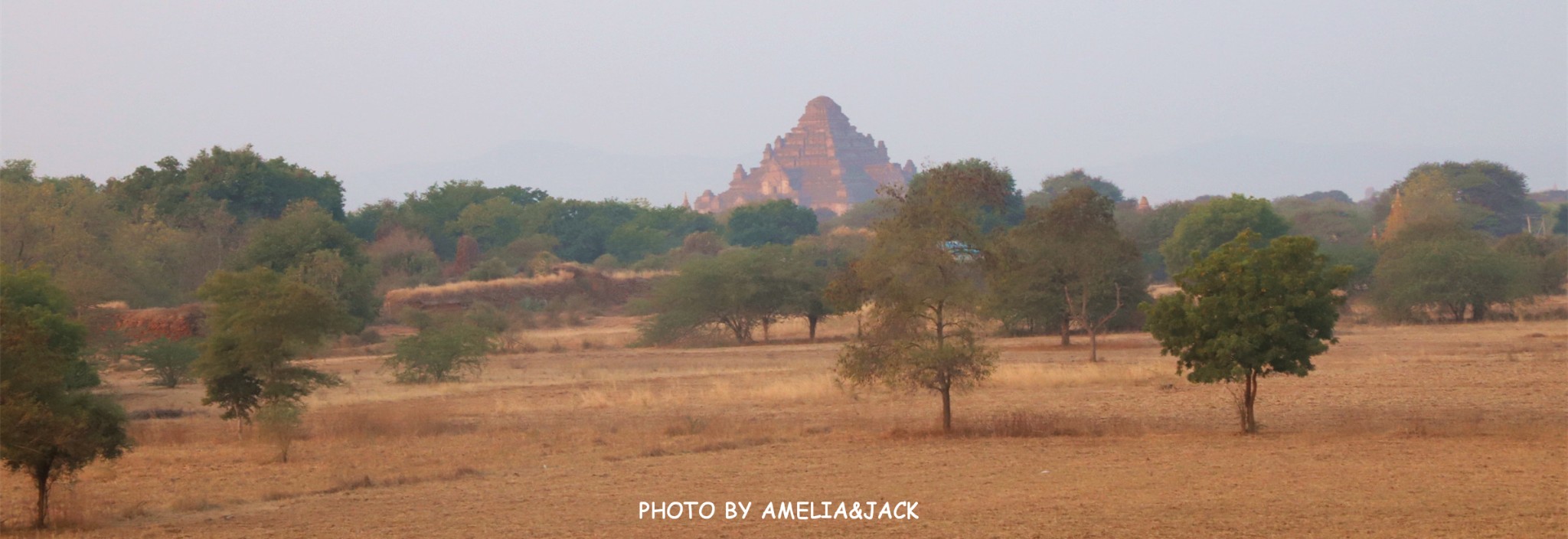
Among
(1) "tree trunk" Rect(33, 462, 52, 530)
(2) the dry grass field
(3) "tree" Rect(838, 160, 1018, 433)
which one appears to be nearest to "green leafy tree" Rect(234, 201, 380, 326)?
(2) the dry grass field

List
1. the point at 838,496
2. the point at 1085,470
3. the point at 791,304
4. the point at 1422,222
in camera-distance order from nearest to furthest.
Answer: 1. the point at 838,496
2. the point at 1085,470
3. the point at 791,304
4. the point at 1422,222

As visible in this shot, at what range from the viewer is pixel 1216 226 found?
178ft

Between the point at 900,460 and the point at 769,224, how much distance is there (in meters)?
86.0

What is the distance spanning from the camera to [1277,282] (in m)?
19.0

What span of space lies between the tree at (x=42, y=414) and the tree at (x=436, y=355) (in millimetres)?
18611

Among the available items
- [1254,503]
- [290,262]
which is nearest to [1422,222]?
[290,262]

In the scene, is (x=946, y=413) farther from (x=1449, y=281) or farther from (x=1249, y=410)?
(x=1449, y=281)

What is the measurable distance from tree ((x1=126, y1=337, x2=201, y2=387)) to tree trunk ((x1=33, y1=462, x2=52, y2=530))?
66.9 feet

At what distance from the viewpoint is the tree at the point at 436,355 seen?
32625 mm

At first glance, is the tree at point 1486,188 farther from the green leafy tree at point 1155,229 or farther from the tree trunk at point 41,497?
the tree trunk at point 41,497

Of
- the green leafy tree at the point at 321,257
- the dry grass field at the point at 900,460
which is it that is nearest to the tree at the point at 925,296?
the dry grass field at the point at 900,460

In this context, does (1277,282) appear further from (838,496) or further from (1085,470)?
(838,496)

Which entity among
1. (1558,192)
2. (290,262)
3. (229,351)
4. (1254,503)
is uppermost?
(1558,192)

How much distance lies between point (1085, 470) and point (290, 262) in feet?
127
